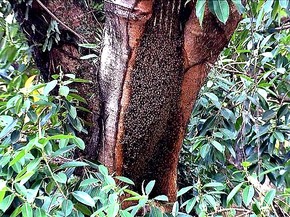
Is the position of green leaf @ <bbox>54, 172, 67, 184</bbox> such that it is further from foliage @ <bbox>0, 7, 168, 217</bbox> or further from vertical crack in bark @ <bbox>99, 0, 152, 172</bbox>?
vertical crack in bark @ <bbox>99, 0, 152, 172</bbox>

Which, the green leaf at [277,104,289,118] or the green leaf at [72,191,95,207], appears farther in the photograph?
the green leaf at [277,104,289,118]

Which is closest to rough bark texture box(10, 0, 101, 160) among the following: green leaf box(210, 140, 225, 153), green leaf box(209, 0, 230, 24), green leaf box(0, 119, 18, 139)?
green leaf box(0, 119, 18, 139)

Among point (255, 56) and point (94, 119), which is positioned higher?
point (255, 56)

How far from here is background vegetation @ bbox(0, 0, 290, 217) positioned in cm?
65

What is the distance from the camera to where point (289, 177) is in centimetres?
94

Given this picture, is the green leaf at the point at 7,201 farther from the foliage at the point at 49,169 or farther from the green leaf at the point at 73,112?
the green leaf at the point at 73,112

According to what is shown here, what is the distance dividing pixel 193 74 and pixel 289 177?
0.39 m

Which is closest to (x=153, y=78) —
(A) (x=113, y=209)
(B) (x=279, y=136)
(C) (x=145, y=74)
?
(C) (x=145, y=74)

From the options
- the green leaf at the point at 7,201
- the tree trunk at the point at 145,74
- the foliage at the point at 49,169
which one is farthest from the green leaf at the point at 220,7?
the green leaf at the point at 7,201

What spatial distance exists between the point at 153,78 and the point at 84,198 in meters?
0.27

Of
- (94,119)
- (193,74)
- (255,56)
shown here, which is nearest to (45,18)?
(94,119)

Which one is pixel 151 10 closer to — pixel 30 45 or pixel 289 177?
pixel 30 45

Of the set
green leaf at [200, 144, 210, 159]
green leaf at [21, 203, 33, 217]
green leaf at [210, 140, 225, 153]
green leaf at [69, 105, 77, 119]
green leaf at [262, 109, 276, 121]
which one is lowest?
green leaf at [200, 144, 210, 159]

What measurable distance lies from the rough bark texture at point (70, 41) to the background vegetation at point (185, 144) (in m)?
0.03
